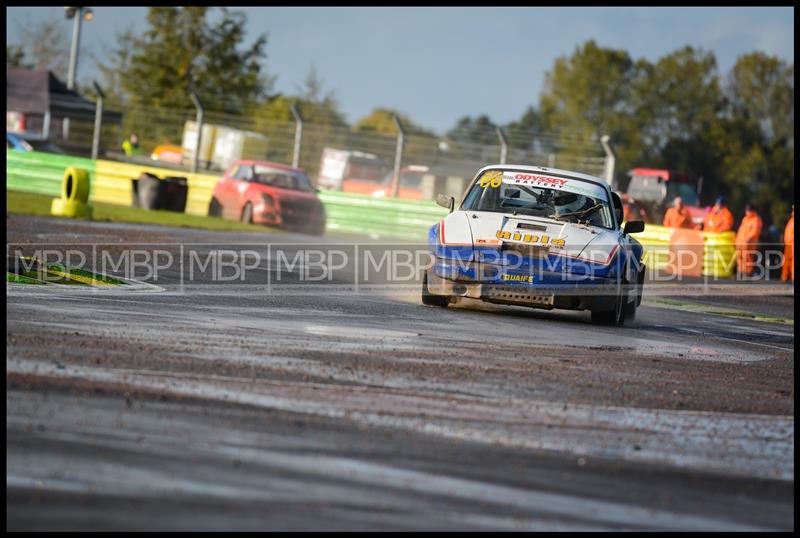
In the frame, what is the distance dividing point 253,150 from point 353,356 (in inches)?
1473

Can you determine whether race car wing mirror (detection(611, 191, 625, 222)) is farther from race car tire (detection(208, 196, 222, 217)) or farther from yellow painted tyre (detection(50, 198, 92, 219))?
race car tire (detection(208, 196, 222, 217))

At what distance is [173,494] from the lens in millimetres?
4512

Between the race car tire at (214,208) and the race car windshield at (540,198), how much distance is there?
1718cm

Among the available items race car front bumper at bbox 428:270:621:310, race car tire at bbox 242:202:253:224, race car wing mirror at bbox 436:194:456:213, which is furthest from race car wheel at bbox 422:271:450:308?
race car tire at bbox 242:202:253:224

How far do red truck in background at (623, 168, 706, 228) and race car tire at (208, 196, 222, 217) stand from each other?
45.3 feet

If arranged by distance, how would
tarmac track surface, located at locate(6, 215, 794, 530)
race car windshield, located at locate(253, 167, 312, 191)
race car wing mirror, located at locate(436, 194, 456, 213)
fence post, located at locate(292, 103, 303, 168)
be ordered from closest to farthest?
1. tarmac track surface, located at locate(6, 215, 794, 530)
2. race car wing mirror, located at locate(436, 194, 456, 213)
3. race car windshield, located at locate(253, 167, 312, 191)
4. fence post, located at locate(292, 103, 303, 168)

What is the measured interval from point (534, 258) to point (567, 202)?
1290 millimetres

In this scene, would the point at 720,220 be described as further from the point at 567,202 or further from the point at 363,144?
the point at 567,202

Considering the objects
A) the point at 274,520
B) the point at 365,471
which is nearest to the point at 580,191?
the point at 365,471

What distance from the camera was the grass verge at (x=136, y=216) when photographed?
25203 mm

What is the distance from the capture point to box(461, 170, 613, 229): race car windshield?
12.6 m

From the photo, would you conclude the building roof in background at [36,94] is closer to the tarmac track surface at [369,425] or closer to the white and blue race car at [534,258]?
the white and blue race car at [534,258]

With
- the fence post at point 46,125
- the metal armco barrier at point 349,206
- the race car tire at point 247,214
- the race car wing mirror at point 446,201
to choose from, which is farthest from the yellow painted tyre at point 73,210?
the fence post at point 46,125

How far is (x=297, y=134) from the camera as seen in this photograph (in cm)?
3225
